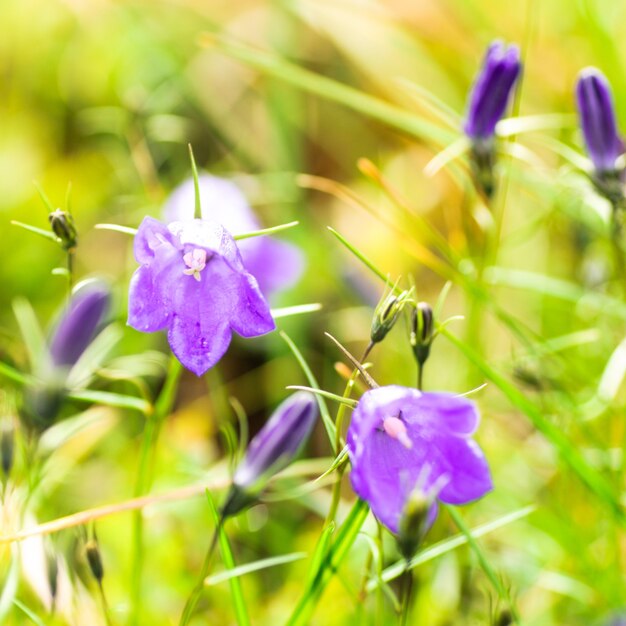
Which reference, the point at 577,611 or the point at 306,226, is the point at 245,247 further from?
the point at 577,611

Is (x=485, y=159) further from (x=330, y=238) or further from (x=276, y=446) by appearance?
(x=330, y=238)

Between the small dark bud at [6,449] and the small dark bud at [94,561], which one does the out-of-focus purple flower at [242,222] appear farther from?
the small dark bud at [94,561]

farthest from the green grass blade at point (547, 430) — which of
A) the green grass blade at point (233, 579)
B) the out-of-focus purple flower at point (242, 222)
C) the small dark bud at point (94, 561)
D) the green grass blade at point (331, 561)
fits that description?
the out-of-focus purple flower at point (242, 222)

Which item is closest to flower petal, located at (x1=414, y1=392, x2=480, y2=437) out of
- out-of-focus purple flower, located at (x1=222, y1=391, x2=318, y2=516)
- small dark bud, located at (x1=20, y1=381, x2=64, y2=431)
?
out-of-focus purple flower, located at (x1=222, y1=391, x2=318, y2=516)

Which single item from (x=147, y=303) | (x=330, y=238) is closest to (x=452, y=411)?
(x=147, y=303)

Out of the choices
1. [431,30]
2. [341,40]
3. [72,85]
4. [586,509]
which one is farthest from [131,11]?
[586,509]
